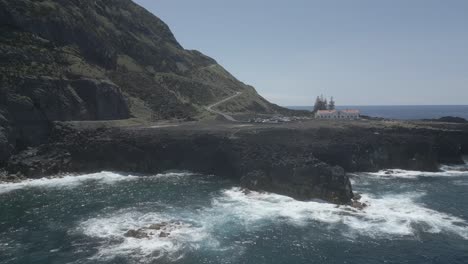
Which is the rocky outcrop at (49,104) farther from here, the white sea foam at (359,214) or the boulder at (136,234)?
the white sea foam at (359,214)

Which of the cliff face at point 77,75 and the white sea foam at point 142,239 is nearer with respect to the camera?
the white sea foam at point 142,239

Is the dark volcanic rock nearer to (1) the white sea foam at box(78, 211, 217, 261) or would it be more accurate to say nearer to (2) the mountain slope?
(1) the white sea foam at box(78, 211, 217, 261)

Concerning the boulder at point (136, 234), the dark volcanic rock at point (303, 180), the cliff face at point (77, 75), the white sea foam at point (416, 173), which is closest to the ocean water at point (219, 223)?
the boulder at point (136, 234)

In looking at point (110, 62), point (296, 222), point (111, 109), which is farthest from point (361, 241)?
point (110, 62)

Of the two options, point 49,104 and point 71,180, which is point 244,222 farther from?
point 49,104

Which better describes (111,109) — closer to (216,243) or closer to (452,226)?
(216,243)

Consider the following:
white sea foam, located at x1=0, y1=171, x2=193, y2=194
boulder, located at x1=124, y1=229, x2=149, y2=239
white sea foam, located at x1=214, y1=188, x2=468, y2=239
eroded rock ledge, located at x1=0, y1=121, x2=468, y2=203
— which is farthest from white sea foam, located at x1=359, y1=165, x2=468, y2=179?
boulder, located at x1=124, y1=229, x2=149, y2=239

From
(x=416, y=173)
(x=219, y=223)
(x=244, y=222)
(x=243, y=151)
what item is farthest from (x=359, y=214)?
(x=416, y=173)

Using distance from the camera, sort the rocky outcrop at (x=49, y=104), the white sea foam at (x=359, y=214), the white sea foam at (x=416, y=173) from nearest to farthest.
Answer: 1. the white sea foam at (x=359, y=214)
2. the rocky outcrop at (x=49, y=104)
3. the white sea foam at (x=416, y=173)
